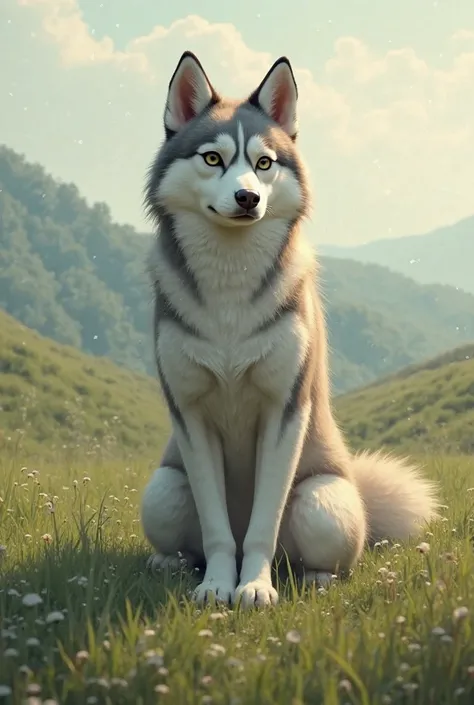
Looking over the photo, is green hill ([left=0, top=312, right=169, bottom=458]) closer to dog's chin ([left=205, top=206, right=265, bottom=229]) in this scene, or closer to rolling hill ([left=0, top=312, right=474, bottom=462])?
rolling hill ([left=0, top=312, right=474, bottom=462])

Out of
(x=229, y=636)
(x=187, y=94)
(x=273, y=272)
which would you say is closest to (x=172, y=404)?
(x=273, y=272)

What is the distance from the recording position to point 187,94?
4.83 meters

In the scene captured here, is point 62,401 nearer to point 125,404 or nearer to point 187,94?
point 125,404

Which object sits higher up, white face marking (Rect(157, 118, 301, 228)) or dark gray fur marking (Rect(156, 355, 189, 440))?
white face marking (Rect(157, 118, 301, 228))

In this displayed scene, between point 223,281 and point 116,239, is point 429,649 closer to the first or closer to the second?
point 223,281

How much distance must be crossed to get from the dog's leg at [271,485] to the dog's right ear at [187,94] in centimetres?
158

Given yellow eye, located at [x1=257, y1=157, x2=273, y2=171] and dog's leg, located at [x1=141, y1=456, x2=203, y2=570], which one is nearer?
yellow eye, located at [x1=257, y1=157, x2=273, y2=171]

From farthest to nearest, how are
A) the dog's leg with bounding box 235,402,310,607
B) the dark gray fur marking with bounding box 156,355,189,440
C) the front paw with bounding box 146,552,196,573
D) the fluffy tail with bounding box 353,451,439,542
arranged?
1. the fluffy tail with bounding box 353,451,439,542
2. the front paw with bounding box 146,552,196,573
3. the dark gray fur marking with bounding box 156,355,189,440
4. the dog's leg with bounding box 235,402,310,607

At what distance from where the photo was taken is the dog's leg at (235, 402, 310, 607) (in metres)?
4.67

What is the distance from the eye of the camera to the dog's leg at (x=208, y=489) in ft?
15.6

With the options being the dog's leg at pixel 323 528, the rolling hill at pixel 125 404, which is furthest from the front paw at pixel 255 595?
the rolling hill at pixel 125 404

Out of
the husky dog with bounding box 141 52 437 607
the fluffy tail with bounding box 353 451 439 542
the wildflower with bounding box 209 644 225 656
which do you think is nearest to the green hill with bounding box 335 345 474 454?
the fluffy tail with bounding box 353 451 439 542

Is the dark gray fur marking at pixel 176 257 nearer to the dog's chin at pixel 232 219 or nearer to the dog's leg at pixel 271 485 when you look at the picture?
the dog's chin at pixel 232 219

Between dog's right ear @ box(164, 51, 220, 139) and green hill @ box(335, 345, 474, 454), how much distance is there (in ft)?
54.4
